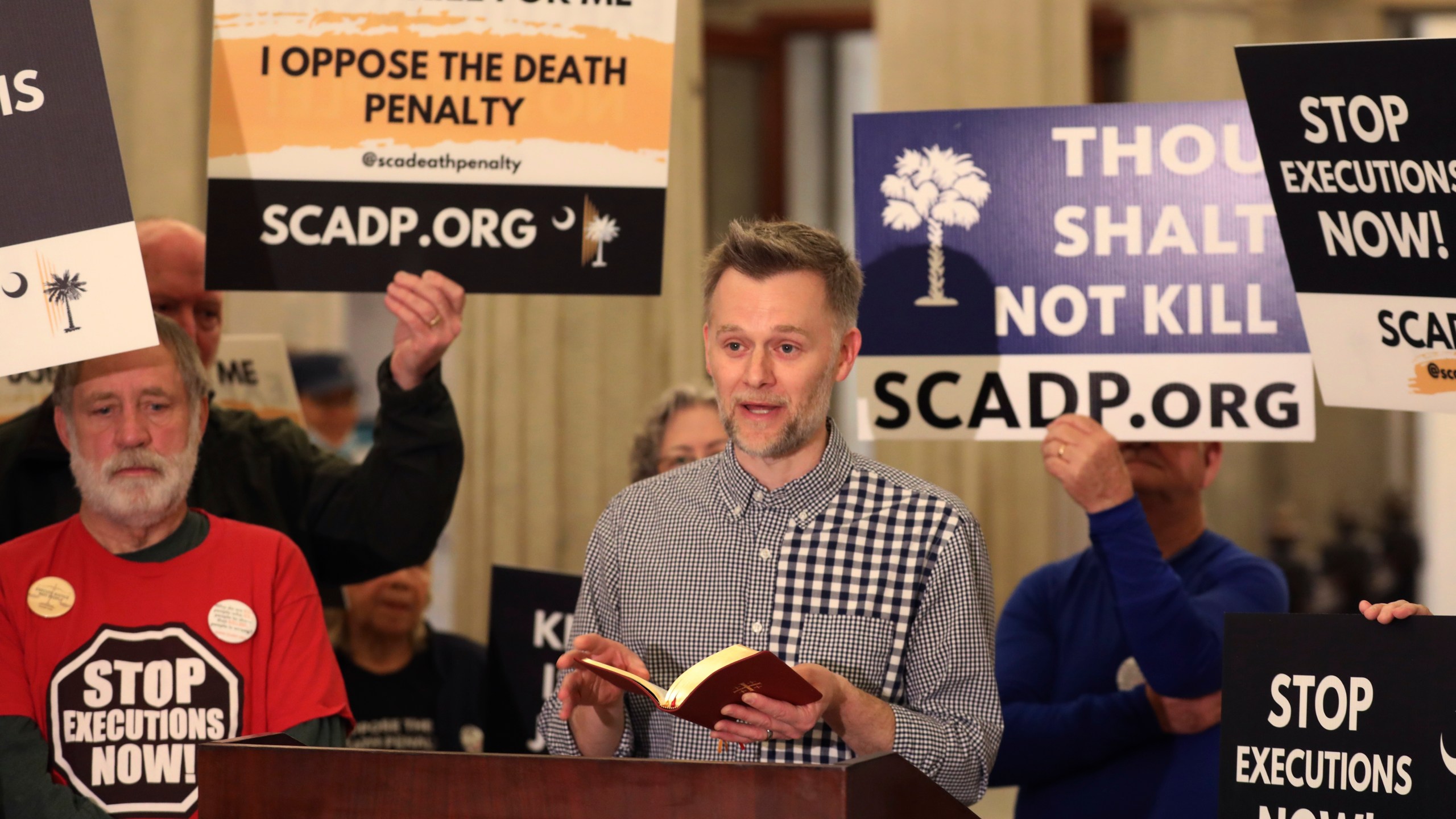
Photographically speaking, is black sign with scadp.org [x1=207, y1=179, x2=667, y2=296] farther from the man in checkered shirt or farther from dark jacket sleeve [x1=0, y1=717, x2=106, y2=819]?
dark jacket sleeve [x1=0, y1=717, x2=106, y2=819]

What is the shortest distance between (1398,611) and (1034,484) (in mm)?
4116

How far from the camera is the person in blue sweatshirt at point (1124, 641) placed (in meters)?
2.63

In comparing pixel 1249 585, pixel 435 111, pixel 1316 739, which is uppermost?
pixel 435 111

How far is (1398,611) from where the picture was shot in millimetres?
2203

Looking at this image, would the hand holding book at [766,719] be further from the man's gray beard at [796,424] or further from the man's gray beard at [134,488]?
the man's gray beard at [134,488]

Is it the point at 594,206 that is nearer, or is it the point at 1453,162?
the point at 1453,162

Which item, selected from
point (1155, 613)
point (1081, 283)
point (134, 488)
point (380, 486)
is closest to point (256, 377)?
point (380, 486)

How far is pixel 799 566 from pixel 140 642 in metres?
0.99

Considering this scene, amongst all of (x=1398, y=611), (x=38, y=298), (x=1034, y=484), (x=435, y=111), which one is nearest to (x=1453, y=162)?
(x=1398, y=611)

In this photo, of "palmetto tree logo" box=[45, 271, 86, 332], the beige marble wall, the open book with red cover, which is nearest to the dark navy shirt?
the open book with red cover

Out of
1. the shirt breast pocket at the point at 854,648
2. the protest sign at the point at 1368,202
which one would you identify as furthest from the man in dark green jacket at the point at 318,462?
the protest sign at the point at 1368,202

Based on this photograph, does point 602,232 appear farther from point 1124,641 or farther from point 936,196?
point 1124,641

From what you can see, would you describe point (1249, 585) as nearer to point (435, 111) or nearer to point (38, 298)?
point (435, 111)

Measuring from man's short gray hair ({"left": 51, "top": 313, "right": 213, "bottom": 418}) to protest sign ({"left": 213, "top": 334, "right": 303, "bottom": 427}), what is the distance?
1149mm
